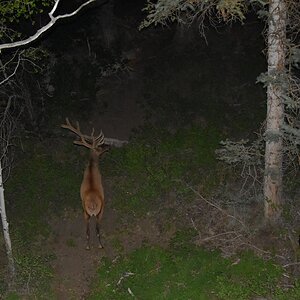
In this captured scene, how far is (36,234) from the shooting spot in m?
12.8

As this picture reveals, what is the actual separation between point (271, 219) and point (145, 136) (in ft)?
15.4

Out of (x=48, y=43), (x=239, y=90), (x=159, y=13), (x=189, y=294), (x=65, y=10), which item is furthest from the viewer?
(x=65, y=10)

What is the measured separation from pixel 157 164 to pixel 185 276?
372cm

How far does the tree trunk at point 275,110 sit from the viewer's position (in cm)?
991

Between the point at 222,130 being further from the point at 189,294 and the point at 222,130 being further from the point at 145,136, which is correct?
the point at 189,294

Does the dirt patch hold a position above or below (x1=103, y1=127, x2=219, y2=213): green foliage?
below

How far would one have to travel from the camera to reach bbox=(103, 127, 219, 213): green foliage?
13633 mm

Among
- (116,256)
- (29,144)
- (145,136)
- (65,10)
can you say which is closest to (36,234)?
(116,256)

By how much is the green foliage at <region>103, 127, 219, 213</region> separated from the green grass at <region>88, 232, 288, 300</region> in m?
1.67

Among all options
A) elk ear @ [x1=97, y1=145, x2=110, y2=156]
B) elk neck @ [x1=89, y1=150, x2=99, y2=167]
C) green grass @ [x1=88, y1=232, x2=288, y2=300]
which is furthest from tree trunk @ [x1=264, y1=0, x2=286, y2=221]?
elk ear @ [x1=97, y1=145, x2=110, y2=156]

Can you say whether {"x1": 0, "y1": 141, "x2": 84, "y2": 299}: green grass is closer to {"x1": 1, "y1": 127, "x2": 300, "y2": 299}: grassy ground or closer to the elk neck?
{"x1": 1, "y1": 127, "x2": 300, "y2": 299}: grassy ground

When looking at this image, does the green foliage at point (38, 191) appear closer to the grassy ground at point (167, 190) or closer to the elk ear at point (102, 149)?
the grassy ground at point (167, 190)

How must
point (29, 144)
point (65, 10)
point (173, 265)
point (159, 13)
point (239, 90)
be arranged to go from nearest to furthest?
point (159, 13) < point (173, 265) < point (29, 144) < point (239, 90) < point (65, 10)

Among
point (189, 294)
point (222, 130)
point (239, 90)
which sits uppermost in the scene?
point (239, 90)
